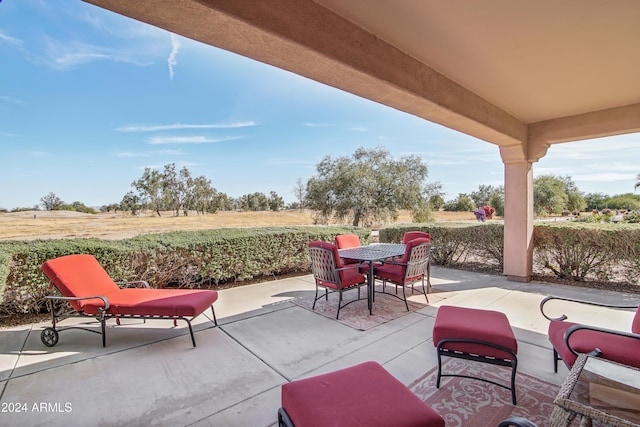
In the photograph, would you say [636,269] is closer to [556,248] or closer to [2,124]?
[556,248]

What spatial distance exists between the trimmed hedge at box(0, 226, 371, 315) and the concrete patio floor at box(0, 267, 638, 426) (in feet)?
1.95

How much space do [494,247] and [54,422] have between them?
731 cm

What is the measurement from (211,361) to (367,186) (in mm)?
10786

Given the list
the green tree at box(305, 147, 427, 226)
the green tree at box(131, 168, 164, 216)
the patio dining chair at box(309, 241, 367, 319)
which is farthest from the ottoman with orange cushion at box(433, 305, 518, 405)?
the green tree at box(131, 168, 164, 216)

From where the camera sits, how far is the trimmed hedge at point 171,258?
368 centimetres

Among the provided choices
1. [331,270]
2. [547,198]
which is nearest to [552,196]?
[547,198]

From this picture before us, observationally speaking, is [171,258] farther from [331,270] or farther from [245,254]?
[331,270]

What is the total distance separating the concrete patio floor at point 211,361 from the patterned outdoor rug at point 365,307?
16cm

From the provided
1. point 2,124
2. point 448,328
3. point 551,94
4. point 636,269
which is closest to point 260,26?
point 448,328

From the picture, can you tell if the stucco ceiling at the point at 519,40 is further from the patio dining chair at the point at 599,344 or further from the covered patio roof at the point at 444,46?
the patio dining chair at the point at 599,344

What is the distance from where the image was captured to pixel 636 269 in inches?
194

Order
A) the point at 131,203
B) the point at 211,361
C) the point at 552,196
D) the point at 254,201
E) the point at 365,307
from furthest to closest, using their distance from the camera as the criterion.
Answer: the point at 552,196 < the point at 254,201 < the point at 131,203 < the point at 365,307 < the point at 211,361

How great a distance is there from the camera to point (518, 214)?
566cm

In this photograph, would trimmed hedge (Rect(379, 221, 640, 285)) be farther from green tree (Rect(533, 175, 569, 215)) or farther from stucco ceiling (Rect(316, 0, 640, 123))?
green tree (Rect(533, 175, 569, 215))
